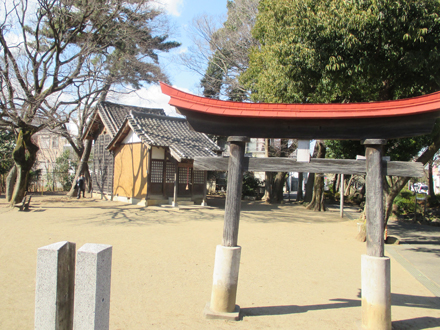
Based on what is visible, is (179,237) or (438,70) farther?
(179,237)

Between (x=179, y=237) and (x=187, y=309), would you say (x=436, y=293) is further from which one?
(x=179, y=237)

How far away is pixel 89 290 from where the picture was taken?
2646 millimetres

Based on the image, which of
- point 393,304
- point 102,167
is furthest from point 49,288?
point 102,167

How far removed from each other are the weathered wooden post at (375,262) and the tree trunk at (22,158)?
16235 mm

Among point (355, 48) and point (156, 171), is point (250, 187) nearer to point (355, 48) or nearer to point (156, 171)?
point (156, 171)

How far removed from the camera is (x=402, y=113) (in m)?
4.55

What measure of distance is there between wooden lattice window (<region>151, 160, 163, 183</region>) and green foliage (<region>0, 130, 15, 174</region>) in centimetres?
1110

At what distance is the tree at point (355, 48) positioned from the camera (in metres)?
8.55

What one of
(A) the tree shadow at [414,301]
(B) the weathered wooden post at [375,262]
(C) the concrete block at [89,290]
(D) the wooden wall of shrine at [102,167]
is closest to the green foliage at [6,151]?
(D) the wooden wall of shrine at [102,167]

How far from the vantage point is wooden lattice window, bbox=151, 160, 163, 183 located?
61.8 ft

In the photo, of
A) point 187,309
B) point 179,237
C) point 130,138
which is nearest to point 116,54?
point 130,138

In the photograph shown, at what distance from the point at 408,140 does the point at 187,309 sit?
11954 millimetres

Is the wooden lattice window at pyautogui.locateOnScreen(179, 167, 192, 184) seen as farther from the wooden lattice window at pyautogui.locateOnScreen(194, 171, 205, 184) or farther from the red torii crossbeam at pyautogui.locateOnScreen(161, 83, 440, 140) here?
the red torii crossbeam at pyautogui.locateOnScreen(161, 83, 440, 140)

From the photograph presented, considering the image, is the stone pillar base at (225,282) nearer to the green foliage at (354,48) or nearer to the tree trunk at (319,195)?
the green foliage at (354,48)
